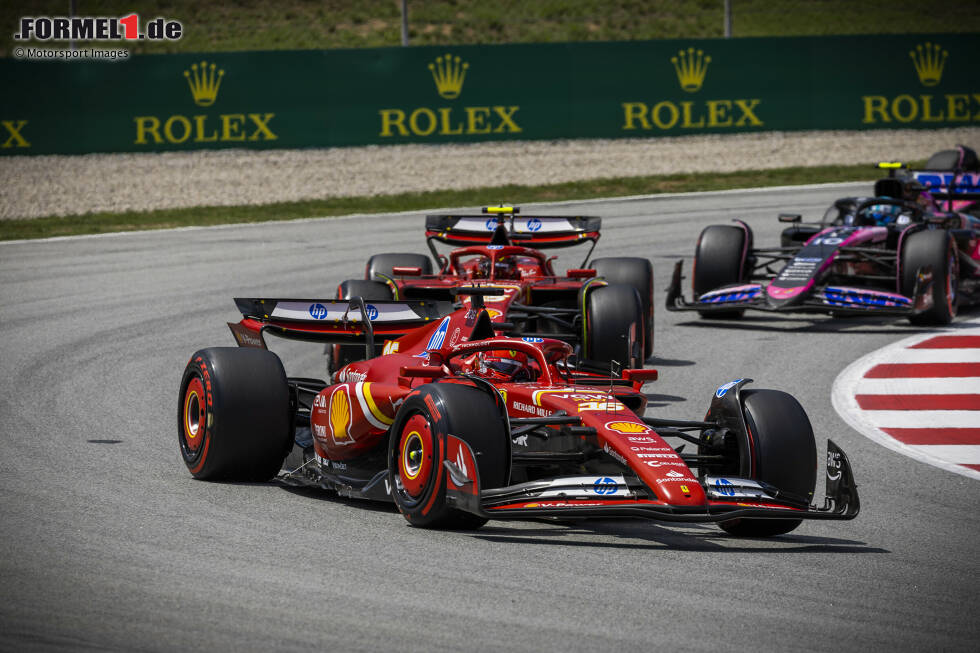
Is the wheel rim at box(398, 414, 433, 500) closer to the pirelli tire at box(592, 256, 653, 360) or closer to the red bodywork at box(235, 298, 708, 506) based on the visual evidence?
the red bodywork at box(235, 298, 708, 506)

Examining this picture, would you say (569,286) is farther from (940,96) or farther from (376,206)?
(940,96)

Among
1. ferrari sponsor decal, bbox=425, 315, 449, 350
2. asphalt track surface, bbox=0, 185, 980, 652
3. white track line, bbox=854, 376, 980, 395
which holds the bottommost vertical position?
asphalt track surface, bbox=0, 185, 980, 652

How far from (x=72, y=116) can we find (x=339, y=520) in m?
23.1

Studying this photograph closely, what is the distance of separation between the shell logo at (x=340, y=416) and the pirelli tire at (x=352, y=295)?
12.0ft

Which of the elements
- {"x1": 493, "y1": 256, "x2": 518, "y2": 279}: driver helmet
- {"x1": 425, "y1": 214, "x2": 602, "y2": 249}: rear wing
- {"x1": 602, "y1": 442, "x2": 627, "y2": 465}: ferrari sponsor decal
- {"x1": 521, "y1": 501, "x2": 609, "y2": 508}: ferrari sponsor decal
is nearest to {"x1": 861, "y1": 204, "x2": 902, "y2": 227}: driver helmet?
{"x1": 425, "y1": 214, "x2": 602, "y2": 249}: rear wing

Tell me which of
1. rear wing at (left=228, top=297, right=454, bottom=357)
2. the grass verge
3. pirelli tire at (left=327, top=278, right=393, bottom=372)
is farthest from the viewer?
the grass verge

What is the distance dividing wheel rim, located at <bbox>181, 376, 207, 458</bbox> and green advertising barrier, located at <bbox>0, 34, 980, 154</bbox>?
21072 mm

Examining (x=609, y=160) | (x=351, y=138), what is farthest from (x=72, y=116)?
(x=609, y=160)

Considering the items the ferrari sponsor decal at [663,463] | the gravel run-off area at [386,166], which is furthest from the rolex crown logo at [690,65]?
the ferrari sponsor decal at [663,463]

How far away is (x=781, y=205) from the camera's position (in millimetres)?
26281

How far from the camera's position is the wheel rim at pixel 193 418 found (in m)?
8.79

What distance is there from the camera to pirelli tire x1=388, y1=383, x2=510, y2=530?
716 cm

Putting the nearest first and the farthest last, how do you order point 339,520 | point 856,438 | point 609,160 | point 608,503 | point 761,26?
point 608,503 → point 339,520 → point 856,438 → point 609,160 → point 761,26

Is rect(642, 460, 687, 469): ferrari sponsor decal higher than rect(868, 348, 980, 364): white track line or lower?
higher
